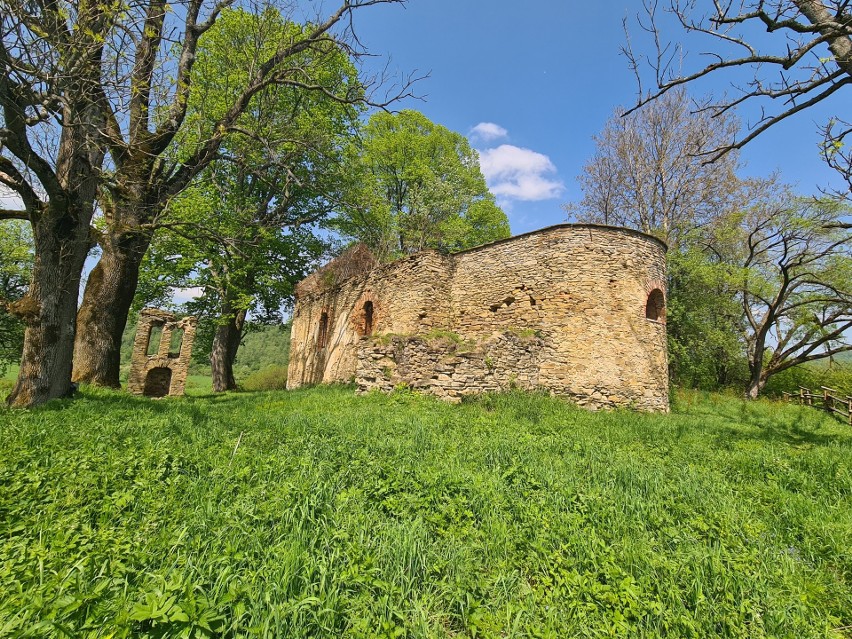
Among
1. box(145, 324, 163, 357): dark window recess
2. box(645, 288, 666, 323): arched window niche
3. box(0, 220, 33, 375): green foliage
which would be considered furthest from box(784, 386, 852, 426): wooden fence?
box(0, 220, 33, 375): green foliage

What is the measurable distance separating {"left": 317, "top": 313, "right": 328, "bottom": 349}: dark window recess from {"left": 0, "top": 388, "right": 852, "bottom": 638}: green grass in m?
10.5

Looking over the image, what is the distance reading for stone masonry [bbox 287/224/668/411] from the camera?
31.1 feet

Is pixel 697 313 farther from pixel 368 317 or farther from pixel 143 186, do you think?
pixel 143 186

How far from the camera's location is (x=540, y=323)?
10406 millimetres

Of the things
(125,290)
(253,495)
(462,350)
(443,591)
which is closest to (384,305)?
(462,350)

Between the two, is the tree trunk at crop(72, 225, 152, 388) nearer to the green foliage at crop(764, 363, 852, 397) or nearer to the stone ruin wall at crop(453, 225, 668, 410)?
the stone ruin wall at crop(453, 225, 668, 410)

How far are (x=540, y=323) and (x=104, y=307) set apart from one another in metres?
10.6

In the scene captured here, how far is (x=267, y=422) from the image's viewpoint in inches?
217

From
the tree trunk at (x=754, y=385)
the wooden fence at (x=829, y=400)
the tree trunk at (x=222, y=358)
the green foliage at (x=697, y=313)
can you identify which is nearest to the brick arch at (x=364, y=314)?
the tree trunk at (x=222, y=358)

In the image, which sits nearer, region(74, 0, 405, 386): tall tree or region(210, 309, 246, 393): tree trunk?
region(74, 0, 405, 386): tall tree

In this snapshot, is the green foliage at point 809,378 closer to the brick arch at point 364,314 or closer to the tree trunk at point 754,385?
the tree trunk at point 754,385

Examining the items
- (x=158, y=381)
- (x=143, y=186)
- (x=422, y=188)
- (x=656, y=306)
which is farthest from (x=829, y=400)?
(x=158, y=381)

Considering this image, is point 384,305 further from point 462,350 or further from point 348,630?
point 348,630

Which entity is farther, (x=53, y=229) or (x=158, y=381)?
(x=158, y=381)
